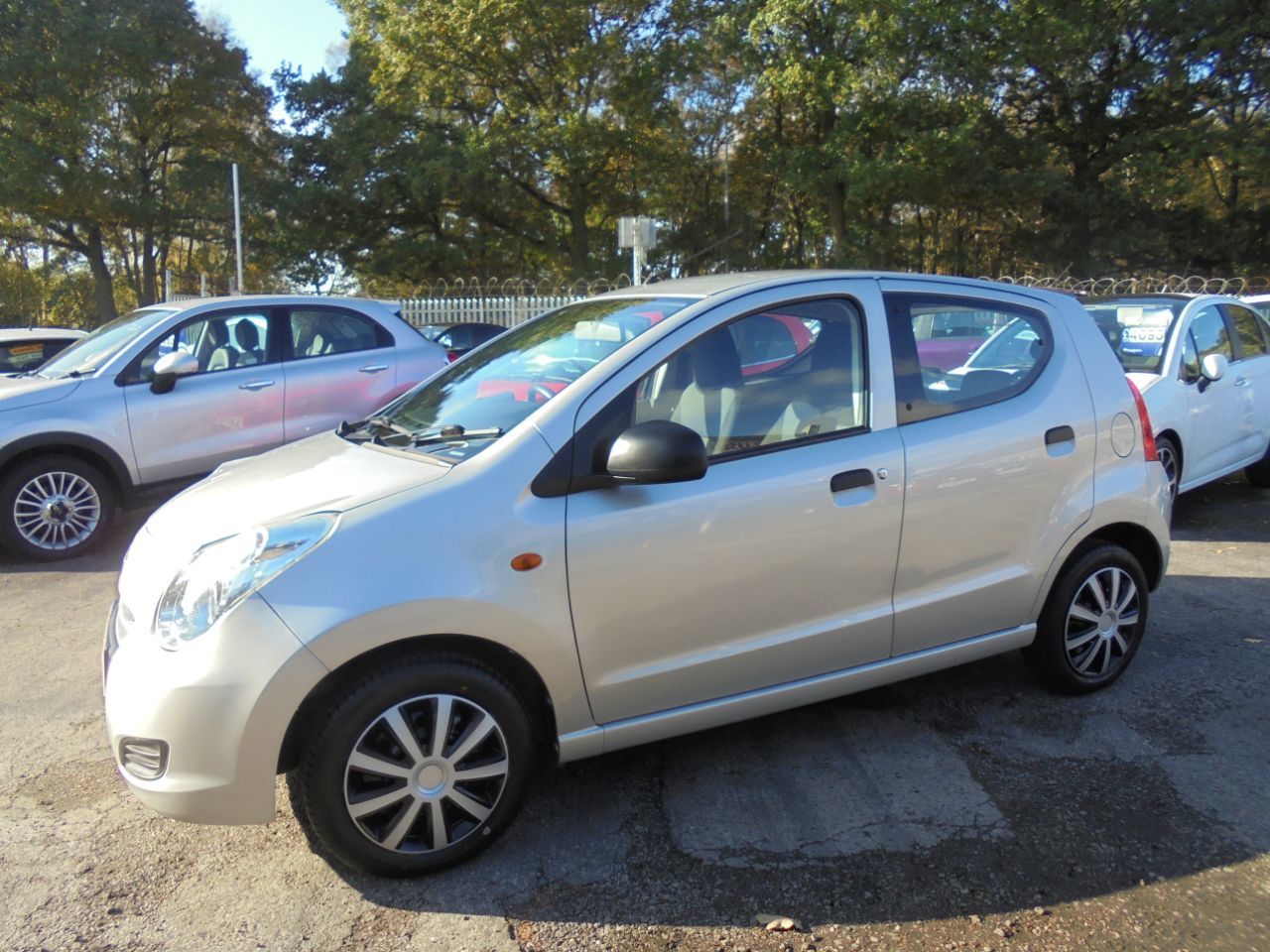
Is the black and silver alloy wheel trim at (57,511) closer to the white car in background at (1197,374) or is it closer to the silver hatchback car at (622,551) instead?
the silver hatchback car at (622,551)

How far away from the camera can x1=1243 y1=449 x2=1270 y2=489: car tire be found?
28.2 feet

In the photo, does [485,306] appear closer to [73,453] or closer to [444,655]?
[73,453]

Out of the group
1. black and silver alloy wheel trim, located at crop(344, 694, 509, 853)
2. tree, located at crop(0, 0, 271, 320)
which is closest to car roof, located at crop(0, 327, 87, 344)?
black and silver alloy wheel trim, located at crop(344, 694, 509, 853)

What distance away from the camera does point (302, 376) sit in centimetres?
748

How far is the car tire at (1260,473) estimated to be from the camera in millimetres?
8602

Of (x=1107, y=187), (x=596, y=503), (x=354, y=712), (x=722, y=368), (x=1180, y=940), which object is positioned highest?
(x=1107, y=187)

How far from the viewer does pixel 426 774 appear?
2.82 m

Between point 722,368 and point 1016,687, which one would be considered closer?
point 722,368

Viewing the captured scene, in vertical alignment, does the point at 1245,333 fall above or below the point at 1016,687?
above

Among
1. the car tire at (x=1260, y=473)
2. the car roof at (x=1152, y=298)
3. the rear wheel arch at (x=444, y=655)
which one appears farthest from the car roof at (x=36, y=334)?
the car tire at (x=1260, y=473)

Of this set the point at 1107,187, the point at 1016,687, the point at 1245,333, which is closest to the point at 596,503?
the point at 1016,687

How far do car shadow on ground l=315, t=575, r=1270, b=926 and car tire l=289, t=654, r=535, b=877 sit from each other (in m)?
0.14

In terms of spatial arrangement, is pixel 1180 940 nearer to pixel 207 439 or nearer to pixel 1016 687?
pixel 1016 687

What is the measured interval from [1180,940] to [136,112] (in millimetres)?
32141
